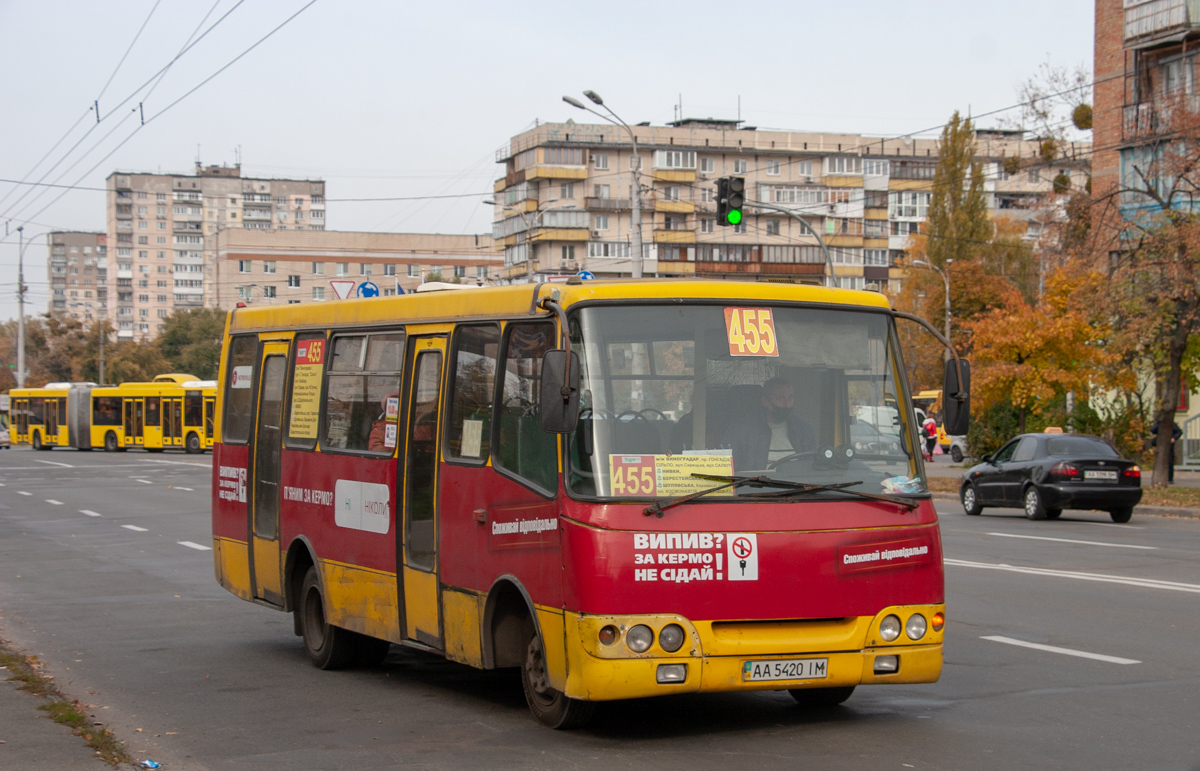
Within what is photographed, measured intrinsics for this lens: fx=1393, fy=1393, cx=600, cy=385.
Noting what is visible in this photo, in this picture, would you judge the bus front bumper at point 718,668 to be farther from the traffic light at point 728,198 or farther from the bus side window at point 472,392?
the traffic light at point 728,198

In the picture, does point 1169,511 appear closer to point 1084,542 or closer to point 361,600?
point 1084,542

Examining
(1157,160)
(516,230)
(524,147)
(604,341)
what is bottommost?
(604,341)

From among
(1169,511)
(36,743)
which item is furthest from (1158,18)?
(36,743)

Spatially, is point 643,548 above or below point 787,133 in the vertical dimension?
below

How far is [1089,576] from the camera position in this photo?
47.6 feet

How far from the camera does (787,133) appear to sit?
11056cm

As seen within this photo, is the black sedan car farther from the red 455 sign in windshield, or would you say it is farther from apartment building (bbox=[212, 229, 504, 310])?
apartment building (bbox=[212, 229, 504, 310])

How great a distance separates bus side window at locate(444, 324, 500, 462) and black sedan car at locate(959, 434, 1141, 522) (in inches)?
691

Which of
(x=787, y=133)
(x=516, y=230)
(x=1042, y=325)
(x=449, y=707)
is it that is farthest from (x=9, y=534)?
(x=787, y=133)

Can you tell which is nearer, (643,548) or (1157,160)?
(643,548)

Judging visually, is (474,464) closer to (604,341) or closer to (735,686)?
(604,341)

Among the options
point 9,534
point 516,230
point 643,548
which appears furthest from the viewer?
point 516,230

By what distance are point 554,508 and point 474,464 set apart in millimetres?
1075

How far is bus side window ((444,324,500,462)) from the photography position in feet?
26.2
